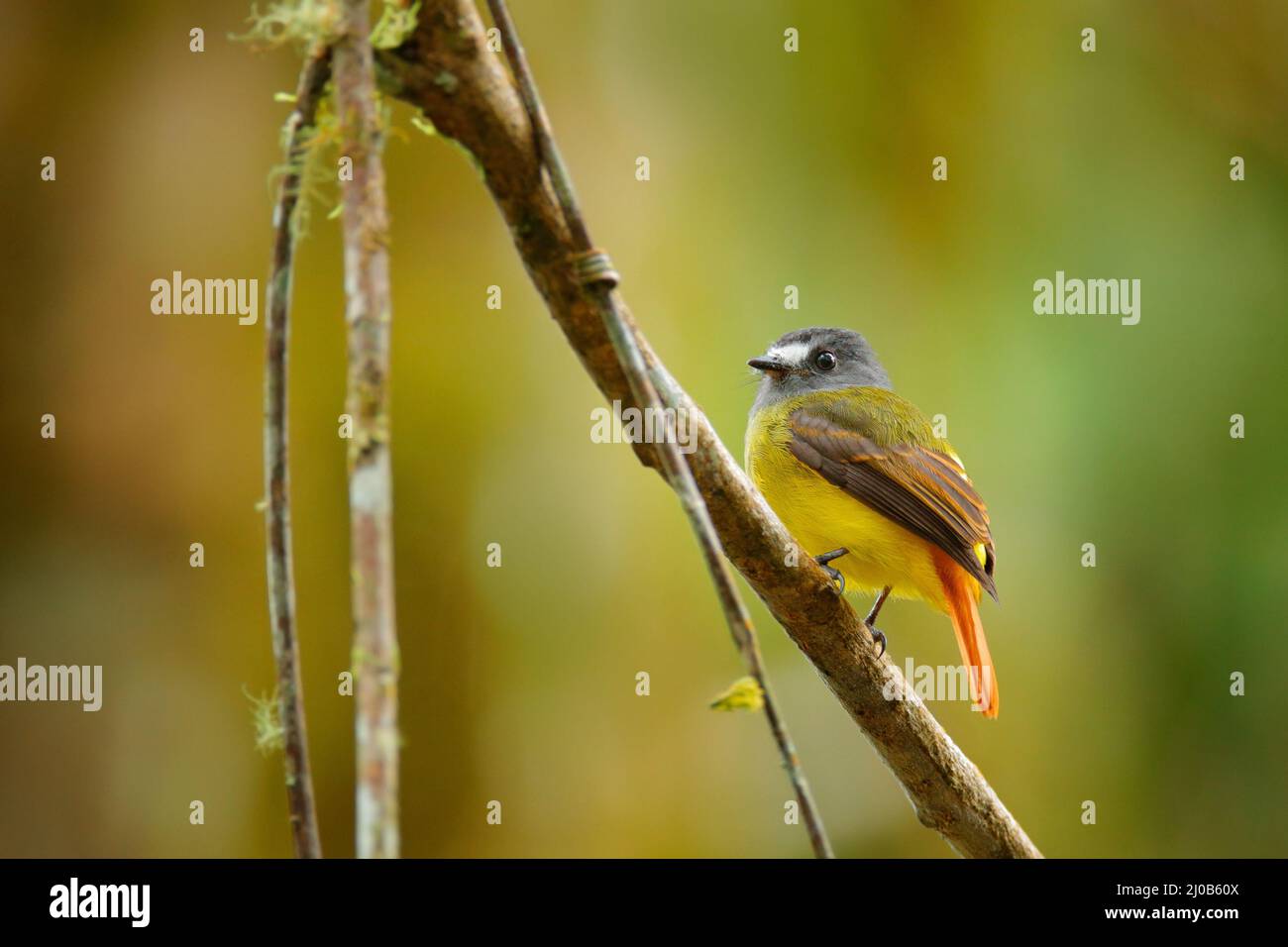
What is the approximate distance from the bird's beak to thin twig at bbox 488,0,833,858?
2.48 metres

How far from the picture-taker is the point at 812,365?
421cm

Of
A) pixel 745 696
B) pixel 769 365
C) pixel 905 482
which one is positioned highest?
pixel 769 365

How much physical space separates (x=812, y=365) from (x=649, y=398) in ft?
9.07

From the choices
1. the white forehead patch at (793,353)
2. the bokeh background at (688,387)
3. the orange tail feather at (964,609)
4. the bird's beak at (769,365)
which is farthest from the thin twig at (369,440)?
the bokeh background at (688,387)

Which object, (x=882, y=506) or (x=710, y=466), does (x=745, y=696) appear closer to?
(x=710, y=466)

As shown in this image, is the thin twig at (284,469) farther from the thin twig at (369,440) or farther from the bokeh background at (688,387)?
the bokeh background at (688,387)

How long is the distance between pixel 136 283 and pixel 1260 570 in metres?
5.04

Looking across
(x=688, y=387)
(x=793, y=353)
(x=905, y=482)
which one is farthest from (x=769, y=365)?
(x=688, y=387)

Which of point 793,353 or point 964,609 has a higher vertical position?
point 793,353

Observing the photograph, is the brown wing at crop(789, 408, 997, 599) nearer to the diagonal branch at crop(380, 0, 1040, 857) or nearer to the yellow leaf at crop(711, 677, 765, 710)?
the diagonal branch at crop(380, 0, 1040, 857)

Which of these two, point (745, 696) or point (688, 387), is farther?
point (688, 387)

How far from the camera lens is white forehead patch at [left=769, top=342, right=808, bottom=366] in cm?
419

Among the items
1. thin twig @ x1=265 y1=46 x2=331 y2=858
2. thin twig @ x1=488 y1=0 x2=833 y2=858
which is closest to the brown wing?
thin twig @ x1=488 y1=0 x2=833 y2=858

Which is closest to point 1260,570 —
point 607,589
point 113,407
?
point 607,589
